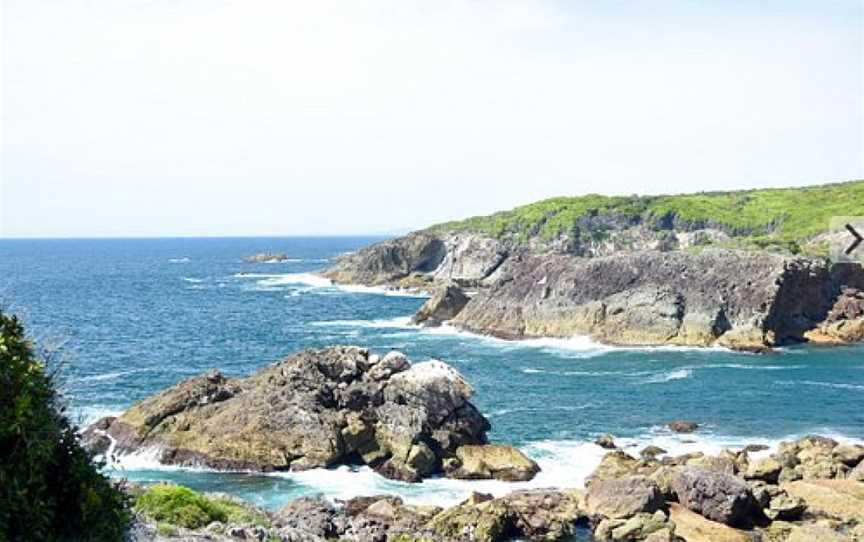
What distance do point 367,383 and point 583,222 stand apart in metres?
111

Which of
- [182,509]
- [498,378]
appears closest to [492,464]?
[182,509]

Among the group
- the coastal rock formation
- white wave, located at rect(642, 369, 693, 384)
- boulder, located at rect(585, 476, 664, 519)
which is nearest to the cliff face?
white wave, located at rect(642, 369, 693, 384)

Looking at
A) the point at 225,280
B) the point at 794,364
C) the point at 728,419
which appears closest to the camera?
the point at 728,419

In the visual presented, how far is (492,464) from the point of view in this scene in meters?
40.5

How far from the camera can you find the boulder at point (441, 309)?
95.2 metres

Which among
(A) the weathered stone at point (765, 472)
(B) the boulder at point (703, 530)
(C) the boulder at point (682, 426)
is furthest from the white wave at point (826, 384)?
(B) the boulder at point (703, 530)

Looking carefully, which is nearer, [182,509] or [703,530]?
[182,509]

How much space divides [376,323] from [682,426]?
50540 millimetres

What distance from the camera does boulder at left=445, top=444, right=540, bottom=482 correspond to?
131ft

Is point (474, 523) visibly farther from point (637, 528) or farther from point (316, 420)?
point (316, 420)

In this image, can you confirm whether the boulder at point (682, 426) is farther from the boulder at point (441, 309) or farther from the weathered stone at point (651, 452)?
the boulder at point (441, 309)

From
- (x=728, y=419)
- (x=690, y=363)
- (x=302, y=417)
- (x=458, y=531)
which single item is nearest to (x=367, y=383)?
(x=302, y=417)

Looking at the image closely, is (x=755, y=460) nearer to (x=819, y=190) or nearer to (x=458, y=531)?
(x=458, y=531)

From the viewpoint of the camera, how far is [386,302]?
391ft
